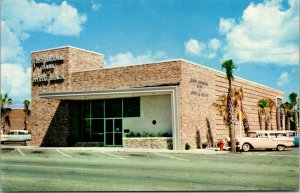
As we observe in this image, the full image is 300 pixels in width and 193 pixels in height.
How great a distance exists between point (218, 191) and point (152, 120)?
20.7m

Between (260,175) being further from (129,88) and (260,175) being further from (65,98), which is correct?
(65,98)

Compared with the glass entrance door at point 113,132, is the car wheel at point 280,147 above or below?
below

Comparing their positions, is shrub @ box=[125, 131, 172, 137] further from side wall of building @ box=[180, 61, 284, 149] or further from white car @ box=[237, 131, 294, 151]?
white car @ box=[237, 131, 294, 151]

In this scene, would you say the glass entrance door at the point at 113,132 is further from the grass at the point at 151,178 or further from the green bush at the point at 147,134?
the grass at the point at 151,178

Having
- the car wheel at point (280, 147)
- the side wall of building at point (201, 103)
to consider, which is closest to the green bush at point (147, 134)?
the side wall of building at point (201, 103)

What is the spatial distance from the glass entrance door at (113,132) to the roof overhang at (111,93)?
→ 7.60 feet

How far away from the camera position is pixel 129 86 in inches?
1287

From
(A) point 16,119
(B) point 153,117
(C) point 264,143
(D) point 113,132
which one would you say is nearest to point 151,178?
Result: (C) point 264,143

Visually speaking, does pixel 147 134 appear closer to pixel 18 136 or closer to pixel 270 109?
pixel 270 109

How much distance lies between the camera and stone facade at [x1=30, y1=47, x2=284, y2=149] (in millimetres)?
30734

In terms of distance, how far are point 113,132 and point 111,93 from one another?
4000 millimetres

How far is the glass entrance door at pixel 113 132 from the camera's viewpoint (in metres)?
33.1

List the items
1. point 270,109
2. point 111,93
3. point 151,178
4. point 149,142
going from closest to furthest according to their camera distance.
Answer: point 151,178
point 149,142
point 111,93
point 270,109

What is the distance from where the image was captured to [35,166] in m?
18.9
